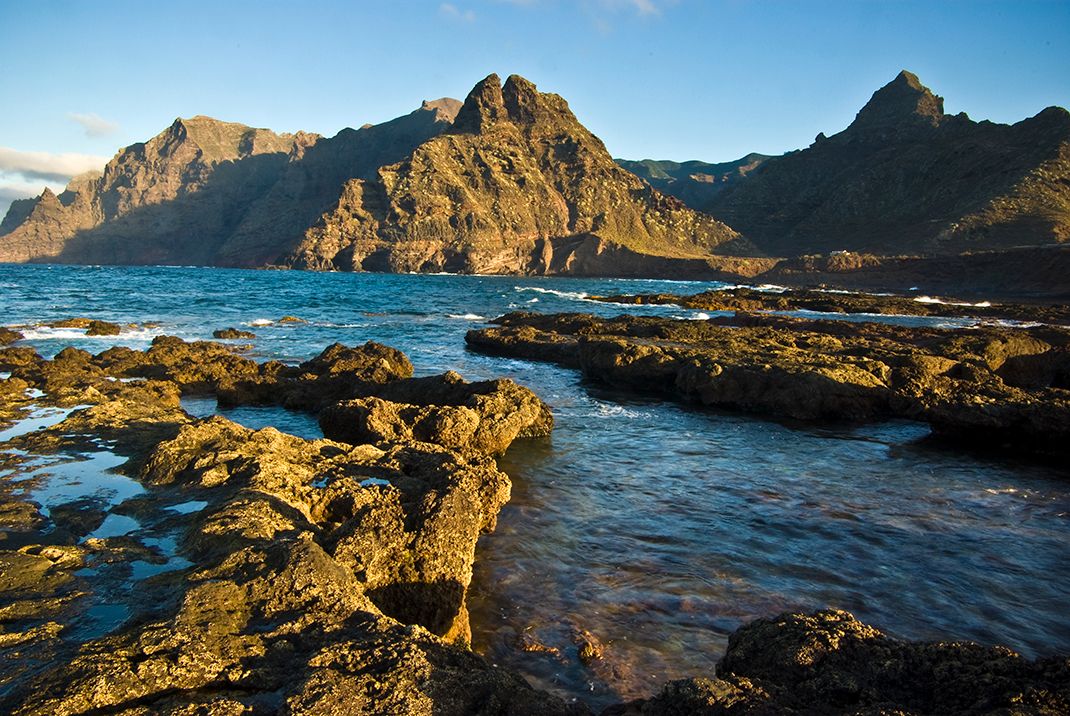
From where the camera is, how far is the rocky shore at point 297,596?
306 centimetres

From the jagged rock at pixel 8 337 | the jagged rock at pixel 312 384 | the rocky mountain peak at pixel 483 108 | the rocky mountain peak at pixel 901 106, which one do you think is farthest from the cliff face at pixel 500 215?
the jagged rock at pixel 312 384

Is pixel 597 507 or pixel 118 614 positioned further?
pixel 597 507

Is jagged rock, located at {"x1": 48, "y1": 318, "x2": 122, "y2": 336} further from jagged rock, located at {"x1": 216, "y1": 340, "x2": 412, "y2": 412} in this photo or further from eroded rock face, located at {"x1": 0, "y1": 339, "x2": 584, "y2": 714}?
eroded rock face, located at {"x1": 0, "y1": 339, "x2": 584, "y2": 714}

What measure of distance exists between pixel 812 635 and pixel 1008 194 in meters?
127

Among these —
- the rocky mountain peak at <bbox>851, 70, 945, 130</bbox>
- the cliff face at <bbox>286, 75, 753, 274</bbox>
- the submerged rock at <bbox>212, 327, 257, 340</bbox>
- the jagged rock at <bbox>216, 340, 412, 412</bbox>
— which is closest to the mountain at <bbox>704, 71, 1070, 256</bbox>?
the rocky mountain peak at <bbox>851, 70, 945, 130</bbox>

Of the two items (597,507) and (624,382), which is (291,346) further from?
(597,507)

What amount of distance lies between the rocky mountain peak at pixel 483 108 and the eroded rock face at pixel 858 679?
189 meters

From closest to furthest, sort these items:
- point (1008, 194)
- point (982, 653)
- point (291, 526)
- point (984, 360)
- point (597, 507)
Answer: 1. point (982, 653)
2. point (291, 526)
3. point (597, 507)
4. point (984, 360)
5. point (1008, 194)

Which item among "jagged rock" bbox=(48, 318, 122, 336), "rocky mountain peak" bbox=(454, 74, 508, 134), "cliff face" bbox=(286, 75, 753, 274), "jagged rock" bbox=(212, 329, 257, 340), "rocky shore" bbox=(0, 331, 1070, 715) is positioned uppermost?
"rocky mountain peak" bbox=(454, 74, 508, 134)

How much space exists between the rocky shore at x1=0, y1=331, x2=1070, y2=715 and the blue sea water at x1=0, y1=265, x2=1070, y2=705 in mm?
912

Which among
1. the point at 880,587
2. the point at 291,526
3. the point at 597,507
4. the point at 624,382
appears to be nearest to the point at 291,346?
the point at 624,382

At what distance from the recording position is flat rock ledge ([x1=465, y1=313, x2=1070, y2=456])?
12.1m

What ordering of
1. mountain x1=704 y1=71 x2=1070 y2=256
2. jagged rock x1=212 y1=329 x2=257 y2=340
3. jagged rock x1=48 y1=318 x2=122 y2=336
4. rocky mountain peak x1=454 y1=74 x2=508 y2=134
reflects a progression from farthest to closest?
rocky mountain peak x1=454 y1=74 x2=508 y2=134 → mountain x1=704 y1=71 x2=1070 y2=256 → jagged rock x1=212 y1=329 x2=257 y2=340 → jagged rock x1=48 y1=318 x2=122 y2=336

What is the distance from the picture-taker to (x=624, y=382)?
18094 mm
